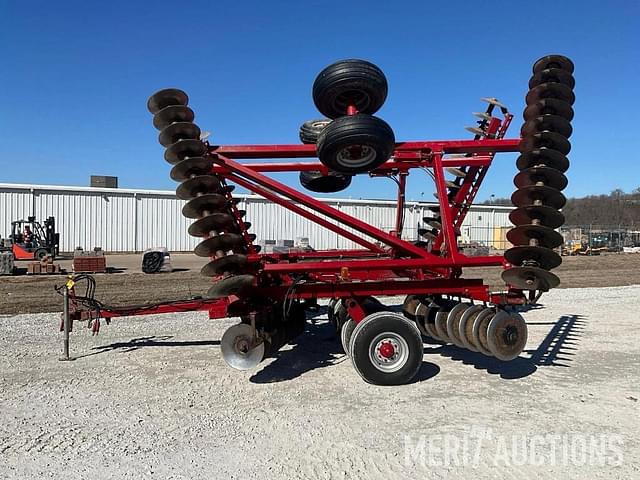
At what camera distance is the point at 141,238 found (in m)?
36.7

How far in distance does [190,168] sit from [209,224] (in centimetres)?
61

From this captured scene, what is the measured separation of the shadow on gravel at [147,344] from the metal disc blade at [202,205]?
256 cm

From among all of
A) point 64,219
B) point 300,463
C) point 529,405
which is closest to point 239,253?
point 300,463

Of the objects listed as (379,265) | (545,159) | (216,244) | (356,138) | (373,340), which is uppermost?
(356,138)

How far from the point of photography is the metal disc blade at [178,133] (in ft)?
17.9

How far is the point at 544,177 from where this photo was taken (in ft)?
17.9

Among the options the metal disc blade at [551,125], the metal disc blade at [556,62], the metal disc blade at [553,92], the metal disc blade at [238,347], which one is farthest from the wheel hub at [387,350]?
the metal disc blade at [556,62]

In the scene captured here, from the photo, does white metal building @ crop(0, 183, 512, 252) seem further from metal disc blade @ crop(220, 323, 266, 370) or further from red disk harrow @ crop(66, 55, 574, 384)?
metal disc blade @ crop(220, 323, 266, 370)

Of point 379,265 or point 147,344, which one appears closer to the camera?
point 379,265

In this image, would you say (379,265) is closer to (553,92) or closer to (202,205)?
(202,205)

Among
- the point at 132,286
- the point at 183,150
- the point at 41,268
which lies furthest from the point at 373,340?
the point at 41,268

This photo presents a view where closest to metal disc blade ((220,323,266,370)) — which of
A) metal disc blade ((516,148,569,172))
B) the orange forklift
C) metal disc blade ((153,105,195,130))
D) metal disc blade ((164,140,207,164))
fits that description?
metal disc blade ((164,140,207,164))

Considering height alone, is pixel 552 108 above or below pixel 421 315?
above

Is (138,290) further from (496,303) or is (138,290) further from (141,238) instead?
(141,238)
